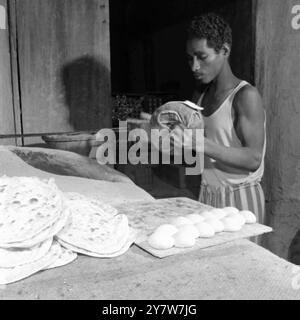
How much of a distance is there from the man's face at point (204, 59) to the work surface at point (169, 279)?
131 cm

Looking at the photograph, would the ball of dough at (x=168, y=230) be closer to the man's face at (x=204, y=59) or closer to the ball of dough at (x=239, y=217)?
the ball of dough at (x=239, y=217)

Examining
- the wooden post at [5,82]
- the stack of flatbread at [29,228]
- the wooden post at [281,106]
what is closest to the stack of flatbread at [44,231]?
the stack of flatbread at [29,228]

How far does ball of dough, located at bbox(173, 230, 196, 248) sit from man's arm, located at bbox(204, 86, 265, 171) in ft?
2.62

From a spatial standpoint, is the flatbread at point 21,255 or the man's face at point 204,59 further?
the man's face at point 204,59

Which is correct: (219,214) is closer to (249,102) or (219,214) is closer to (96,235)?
(96,235)

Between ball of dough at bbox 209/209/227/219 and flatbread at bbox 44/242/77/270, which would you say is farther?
ball of dough at bbox 209/209/227/219

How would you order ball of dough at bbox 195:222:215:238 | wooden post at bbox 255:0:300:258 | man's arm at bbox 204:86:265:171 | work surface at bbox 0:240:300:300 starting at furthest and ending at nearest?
wooden post at bbox 255:0:300:258 < man's arm at bbox 204:86:265:171 < ball of dough at bbox 195:222:215:238 < work surface at bbox 0:240:300:300

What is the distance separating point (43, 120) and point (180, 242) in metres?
1.90

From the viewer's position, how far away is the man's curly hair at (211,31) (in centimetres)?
225

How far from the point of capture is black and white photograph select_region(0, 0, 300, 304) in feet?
3.91

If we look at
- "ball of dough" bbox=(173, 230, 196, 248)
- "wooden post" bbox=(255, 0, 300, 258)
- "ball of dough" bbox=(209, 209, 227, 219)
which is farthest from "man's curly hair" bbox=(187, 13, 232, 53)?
"ball of dough" bbox=(173, 230, 196, 248)

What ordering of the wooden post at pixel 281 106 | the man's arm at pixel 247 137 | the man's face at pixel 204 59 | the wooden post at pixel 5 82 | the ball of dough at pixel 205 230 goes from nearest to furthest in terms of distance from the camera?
the ball of dough at pixel 205 230 < the man's arm at pixel 247 137 < the man's face at pixel 204 59 < the wooden post at pixel 5 82 < the wooden post at pixel 281 106

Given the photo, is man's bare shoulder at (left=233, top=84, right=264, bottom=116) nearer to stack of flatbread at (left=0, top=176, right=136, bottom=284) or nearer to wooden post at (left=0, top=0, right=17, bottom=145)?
stack of flatbread at (left=0, top=176, right=136, bottom=284)

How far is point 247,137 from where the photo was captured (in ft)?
7.22
